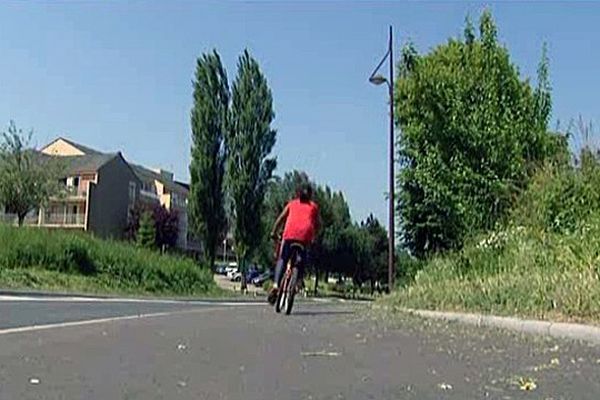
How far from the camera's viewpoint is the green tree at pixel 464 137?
63.0 ft

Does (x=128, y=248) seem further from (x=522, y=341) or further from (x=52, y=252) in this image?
(x=522, y=341)

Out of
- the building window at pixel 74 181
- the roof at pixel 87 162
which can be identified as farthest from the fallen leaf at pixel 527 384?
the building window at pixel 74 181

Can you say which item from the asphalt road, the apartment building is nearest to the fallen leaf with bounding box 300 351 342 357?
the asphalt road

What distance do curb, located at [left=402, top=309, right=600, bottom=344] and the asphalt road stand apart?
7.7 inches

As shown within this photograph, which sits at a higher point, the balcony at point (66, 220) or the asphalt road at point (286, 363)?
the balcony at point (66, 220)

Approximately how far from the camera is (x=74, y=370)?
5.46 meters

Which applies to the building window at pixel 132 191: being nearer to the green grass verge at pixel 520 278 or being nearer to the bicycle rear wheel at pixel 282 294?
the green grass verge at pixel 520 278

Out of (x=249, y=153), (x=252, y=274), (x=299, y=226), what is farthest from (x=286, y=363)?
(x=252, y=274)

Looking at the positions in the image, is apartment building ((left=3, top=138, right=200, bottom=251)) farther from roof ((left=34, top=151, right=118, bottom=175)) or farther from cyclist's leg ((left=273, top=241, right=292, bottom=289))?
cyclist's leg ((left=273, top=241, right=292, bottom=289))

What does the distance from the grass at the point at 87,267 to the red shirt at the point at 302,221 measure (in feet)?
60.2

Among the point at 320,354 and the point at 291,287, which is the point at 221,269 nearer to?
the point at 291,287

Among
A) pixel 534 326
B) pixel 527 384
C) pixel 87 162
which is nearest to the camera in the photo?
pixel 527 384

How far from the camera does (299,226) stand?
11.3m

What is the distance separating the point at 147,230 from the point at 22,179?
16.6 m
